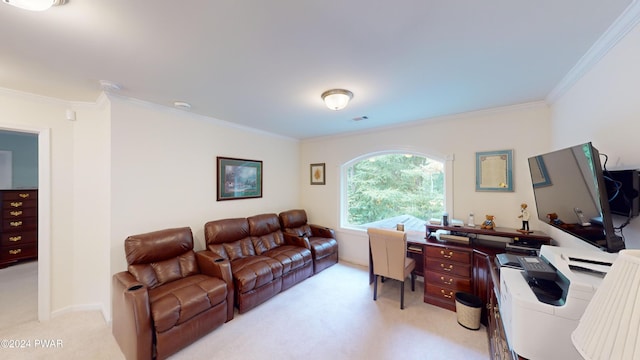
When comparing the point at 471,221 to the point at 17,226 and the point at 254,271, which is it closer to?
the point at 254,271

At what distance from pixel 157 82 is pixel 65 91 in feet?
3.87

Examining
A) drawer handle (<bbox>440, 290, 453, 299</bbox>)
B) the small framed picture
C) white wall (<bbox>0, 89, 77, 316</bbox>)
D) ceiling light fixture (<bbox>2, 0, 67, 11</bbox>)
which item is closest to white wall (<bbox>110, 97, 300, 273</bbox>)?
white wall (<bbox>0, 89, 77, 316</bbox>)

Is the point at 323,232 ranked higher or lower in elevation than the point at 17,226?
lower

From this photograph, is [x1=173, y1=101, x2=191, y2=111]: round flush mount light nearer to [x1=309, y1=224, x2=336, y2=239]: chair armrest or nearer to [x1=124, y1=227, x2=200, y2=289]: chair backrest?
[x1=124, y1=227, x2=200, y2=289]: chair backrest

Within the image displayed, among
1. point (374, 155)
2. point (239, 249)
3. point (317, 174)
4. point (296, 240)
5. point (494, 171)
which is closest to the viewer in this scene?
point (494, 171)

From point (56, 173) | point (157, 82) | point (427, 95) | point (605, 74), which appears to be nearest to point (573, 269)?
point (605, 74)

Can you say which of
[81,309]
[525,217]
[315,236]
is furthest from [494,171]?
[81,309]

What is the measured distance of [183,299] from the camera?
2.14m

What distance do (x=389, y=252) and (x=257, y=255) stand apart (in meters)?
1.97

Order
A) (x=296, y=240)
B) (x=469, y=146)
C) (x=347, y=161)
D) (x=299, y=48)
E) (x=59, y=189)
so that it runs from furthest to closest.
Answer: (x=347, y=161) → (x=296, y=240) → (x=469, y=146) → (x=59, y=189) → (x=299, y=48)

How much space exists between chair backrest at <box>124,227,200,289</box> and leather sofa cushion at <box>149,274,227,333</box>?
0.13 metres

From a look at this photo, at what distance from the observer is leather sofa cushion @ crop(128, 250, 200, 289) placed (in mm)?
2354

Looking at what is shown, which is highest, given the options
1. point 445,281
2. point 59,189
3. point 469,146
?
point 469,146

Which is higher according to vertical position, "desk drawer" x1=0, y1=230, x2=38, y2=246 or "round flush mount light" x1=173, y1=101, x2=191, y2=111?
"round flush mount light" x1=173, y1=101, x2=191, y2=111
